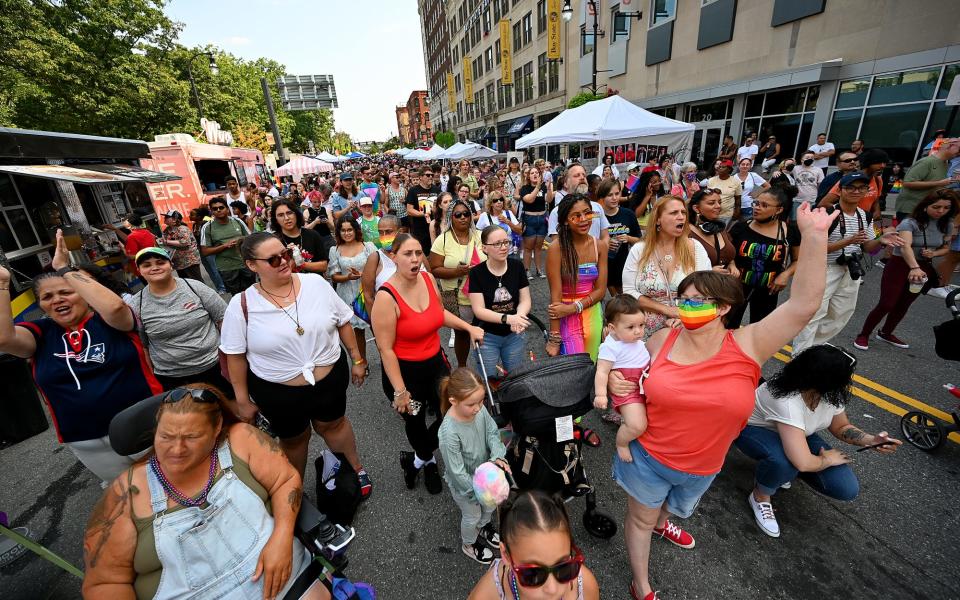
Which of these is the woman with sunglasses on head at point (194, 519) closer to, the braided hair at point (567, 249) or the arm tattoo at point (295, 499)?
the arm tattoo at point (295, 499)

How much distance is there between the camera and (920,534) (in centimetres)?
249

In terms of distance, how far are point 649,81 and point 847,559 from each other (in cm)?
2150

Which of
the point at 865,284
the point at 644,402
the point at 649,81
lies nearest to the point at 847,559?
the point at 644,402

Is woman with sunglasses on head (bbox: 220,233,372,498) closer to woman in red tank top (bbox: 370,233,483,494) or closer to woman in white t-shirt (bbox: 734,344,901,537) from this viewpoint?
woman in red tank top (bbox: 370,233,483,494)

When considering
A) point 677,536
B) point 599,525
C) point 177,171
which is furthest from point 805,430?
point 177,171

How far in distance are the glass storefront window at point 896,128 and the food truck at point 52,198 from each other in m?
18.9

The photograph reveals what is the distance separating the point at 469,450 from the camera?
2.41m

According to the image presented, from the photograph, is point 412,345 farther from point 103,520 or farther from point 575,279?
point 103,520

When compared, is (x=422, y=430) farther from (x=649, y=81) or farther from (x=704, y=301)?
(x=649, y=81)

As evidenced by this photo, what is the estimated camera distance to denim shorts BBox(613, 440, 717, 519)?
2.02m

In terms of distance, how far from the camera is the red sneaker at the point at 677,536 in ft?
8.36

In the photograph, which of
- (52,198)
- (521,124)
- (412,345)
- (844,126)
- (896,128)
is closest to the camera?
(412,345)

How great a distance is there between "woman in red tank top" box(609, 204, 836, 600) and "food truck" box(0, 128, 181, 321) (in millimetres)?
8042

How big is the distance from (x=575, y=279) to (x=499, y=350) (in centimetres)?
93
